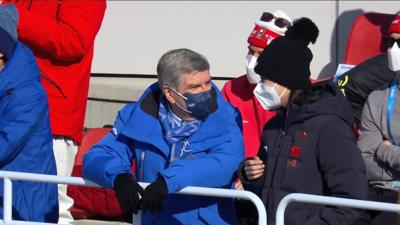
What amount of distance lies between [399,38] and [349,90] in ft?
1.43

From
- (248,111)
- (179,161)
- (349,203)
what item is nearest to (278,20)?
(248,111)

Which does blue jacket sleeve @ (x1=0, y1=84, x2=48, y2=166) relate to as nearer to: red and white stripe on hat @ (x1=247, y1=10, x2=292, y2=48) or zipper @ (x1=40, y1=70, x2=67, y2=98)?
zipper @ (x1=40, y1=70, x2=67, y2=98)

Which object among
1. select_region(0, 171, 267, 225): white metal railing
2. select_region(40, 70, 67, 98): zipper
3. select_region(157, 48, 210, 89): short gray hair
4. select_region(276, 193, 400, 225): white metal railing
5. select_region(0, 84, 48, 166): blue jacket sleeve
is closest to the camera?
select_region(276, 193, 400, 225): white metal railing

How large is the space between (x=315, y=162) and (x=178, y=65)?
75cm

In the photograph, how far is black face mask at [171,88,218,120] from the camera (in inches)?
182

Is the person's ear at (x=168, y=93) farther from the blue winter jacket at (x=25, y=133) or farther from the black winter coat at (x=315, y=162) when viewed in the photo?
the blue winter jacket at (x=25, y=133)

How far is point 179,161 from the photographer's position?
449 centimetres

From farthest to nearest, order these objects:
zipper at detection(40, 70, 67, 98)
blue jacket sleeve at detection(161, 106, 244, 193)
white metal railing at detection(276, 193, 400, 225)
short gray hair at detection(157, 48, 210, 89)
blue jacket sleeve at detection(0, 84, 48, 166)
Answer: zipper at detection(40, 70, 67, 98) → blue jacket sleeve at detection(0, 84, 48, 166) → short gray hair at detection(157, 48, 210, 89) → blue jacket sleeve at detection(161, 106, 244, 193) → white metal railing at detection(276, 193, 400, 225)

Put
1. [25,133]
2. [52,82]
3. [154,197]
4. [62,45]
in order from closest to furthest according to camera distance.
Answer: [154,197] → [25,133] → [62,45] → [52,82]

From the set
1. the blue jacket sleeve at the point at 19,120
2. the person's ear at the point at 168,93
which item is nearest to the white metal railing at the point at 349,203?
the person's ear at the point at 168,93

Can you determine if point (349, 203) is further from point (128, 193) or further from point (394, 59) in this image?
point (394, 59)

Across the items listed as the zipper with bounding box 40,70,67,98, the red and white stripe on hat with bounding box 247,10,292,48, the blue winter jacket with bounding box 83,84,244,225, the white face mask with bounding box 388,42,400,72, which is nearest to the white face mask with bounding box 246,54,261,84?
the red and white stripe on hat with bounding box 247,10,292,48

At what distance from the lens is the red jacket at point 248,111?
5980 millimetres

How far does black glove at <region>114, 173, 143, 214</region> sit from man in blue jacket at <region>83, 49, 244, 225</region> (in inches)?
1.0
